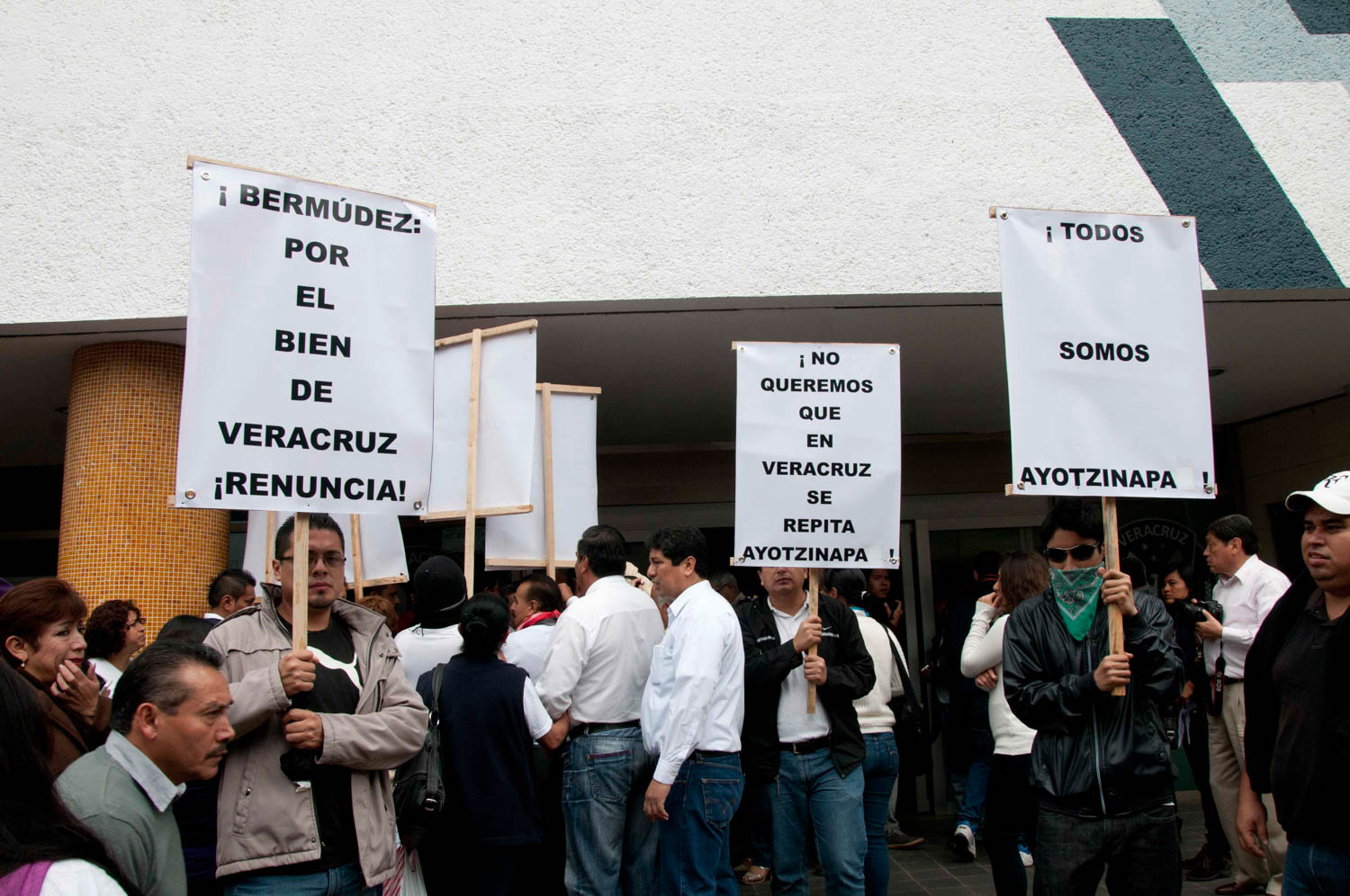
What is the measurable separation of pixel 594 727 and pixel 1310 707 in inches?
109

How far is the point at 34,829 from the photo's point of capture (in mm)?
1778

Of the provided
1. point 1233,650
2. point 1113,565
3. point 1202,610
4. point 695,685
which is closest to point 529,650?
point 695,685

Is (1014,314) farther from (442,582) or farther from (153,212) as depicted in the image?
(153,212)

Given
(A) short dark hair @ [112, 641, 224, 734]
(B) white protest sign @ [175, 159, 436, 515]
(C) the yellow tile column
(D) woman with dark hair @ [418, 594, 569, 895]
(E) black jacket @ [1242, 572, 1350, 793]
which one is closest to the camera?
(A) short dark hair @ [112, 641, 224, 734]

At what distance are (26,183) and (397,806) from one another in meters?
4.74

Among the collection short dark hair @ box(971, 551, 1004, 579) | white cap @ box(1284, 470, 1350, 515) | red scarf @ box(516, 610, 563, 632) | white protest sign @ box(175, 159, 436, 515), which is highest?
white protest sign @ box(175, 159, 436, 515)

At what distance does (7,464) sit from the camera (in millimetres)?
10898

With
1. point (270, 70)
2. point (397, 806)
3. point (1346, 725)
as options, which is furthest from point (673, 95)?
point (1346, 725)

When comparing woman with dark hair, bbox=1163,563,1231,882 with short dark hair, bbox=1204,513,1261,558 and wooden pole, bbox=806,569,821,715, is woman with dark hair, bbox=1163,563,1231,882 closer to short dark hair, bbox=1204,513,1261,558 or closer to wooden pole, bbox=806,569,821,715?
short dark hair, bbox=1204,513,1261,558

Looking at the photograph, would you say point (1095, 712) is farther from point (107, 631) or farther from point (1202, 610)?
point (107, 631)

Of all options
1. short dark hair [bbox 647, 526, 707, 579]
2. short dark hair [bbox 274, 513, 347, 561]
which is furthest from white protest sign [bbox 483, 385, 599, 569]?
short dark hair [bbox 274, 513, 347, 561]

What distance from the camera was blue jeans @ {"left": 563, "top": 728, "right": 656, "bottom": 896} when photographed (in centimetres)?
464

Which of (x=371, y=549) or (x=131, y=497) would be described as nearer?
(x=371, y=549)

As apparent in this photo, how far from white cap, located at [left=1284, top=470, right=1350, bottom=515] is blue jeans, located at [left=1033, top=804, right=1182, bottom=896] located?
1102 millimetres
